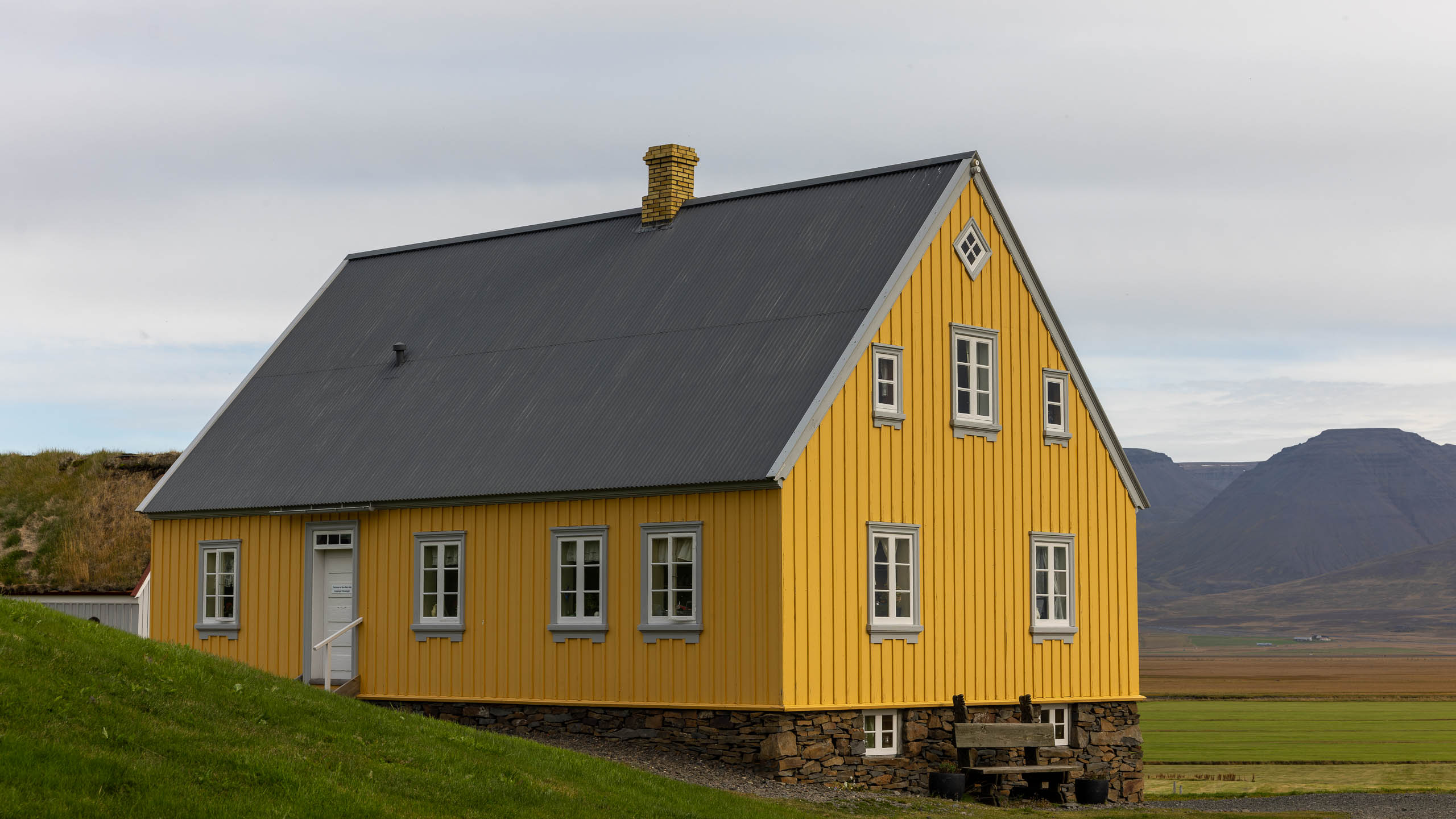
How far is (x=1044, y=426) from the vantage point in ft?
91.1

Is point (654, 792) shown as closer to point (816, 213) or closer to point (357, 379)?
point (816, 213)

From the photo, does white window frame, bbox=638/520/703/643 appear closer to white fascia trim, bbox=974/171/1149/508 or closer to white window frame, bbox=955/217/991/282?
white window frame, bbox=955/217/991/282

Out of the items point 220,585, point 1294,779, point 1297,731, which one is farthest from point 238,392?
point 1297,731

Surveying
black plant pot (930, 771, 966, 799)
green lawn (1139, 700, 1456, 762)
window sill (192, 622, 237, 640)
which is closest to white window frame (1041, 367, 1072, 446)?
black plant pot (930, 771, 966, 799)

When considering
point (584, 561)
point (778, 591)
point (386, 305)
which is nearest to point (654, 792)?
point (778, 591)

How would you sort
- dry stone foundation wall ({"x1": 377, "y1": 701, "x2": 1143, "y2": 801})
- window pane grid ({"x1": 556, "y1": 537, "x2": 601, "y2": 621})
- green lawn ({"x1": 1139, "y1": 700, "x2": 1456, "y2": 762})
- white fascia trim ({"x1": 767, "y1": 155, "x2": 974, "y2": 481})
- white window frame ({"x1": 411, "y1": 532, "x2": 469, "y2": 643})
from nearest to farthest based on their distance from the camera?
dry stone foundation wall ({"x1": 377, "y1": 701, "x2": 1143, "y2": 801}) < white fascia trim ({"x1": 767, "y1": 155, "x2": 974, "y2": 481}) < window pane grid ({"x1": 556, "y1": 537, "x2": 601, "y2": 621}) < white window frame ({"x1": 411, "y1": 532, "x2": 469, "y2": 643}) < green lawn ({"x1": 1139, "y1": 700, "x2": 1456, "y2": 762})

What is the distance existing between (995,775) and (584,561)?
6.85 meters

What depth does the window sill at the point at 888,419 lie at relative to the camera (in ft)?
80.6

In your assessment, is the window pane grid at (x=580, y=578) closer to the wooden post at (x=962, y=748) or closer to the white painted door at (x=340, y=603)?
the white painted door at (x=340, y=603)

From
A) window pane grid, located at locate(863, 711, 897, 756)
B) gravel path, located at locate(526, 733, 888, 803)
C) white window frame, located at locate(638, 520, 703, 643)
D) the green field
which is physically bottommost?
the green field

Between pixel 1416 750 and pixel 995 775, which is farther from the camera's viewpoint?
pixel 1416 750

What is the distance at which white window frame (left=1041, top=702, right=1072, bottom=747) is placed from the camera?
27438 mm

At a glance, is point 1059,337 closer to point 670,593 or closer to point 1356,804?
point 670,593

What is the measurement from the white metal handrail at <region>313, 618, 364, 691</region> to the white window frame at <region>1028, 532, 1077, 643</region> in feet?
36.5
